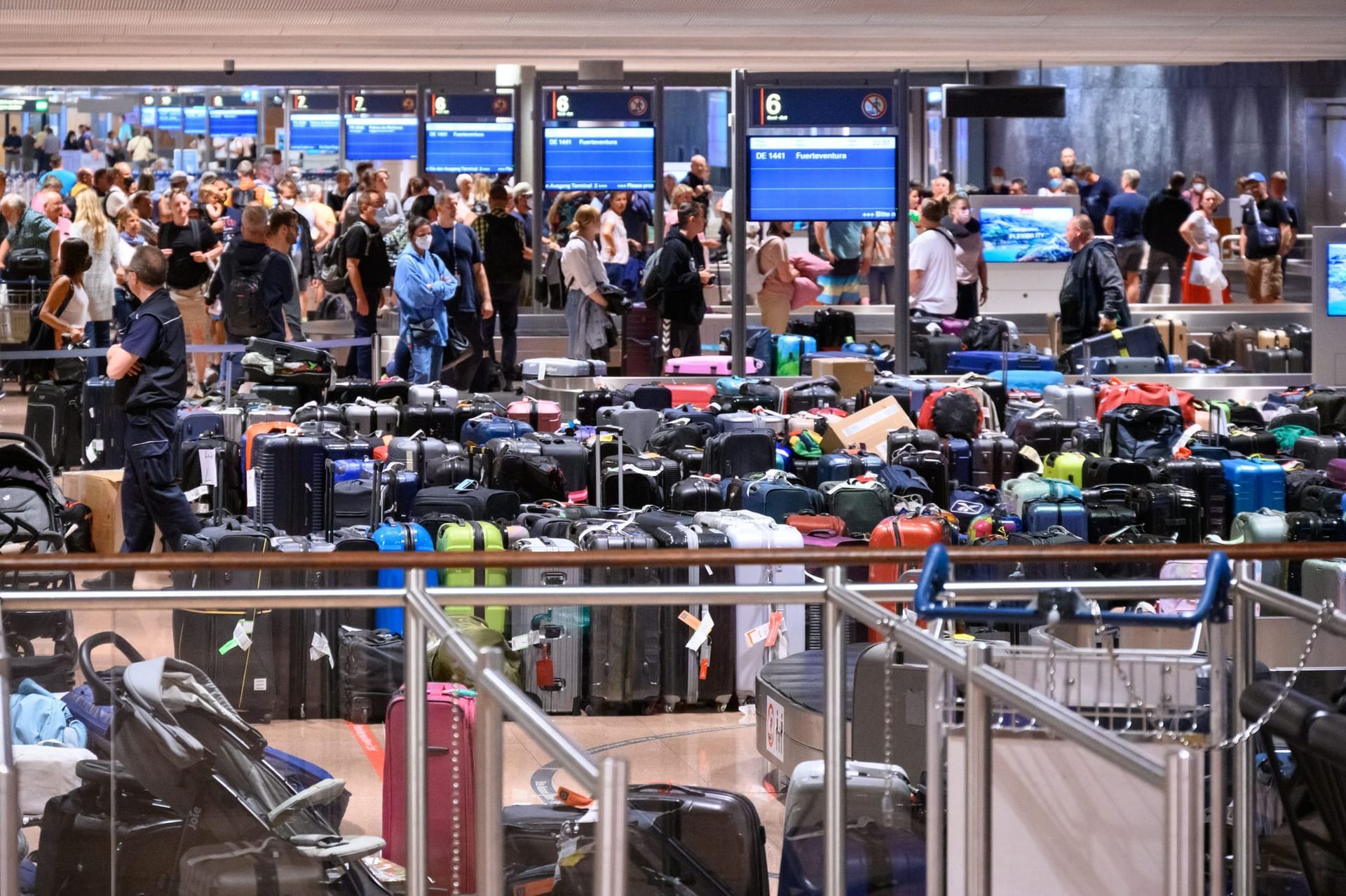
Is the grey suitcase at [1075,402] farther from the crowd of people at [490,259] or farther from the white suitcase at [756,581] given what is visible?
the white suitcase at [756,581]

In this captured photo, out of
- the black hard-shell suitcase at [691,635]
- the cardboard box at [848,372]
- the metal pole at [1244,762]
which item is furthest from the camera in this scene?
the cardboard box at [848,372]

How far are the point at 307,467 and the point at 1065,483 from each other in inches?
138

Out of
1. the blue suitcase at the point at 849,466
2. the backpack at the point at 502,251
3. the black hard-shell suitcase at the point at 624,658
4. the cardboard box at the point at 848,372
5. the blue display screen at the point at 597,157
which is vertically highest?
the blue display screen at the point at 597,157

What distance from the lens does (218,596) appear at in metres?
3.57

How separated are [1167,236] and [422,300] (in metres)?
9.48

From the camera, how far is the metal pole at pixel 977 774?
2730mm

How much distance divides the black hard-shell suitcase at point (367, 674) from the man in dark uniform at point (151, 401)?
3.72 m

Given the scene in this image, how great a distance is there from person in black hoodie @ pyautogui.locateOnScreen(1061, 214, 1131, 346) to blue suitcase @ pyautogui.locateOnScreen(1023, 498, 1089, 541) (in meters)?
5.94

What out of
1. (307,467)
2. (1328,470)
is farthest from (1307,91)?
(307,467)

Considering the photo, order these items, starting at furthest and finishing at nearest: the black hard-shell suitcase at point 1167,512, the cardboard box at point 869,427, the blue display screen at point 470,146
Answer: the blue display screen at point 470,146
the cardboard box at point 869,427
the black hard-shell suitcase at point 1167,512

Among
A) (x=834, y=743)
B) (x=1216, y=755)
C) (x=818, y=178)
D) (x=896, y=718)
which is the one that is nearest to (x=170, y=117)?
(x=818, y=178)

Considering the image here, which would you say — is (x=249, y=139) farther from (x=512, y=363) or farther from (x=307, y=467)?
(x=307, y=467)

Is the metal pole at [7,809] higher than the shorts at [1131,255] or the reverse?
the reverse

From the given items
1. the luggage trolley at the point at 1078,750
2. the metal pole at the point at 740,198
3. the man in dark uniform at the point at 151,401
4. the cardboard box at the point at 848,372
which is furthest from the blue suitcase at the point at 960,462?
the luggage trolley at the point at 1078,750
